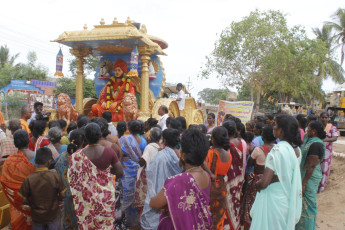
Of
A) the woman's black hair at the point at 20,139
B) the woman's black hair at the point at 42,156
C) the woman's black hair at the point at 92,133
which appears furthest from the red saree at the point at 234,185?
the woman's black hair at the point at 20,139

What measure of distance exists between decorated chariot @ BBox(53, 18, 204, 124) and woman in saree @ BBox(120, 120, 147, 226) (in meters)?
3.04

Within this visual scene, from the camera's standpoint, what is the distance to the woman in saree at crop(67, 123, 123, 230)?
300 centimetres

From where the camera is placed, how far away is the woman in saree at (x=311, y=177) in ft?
10.9

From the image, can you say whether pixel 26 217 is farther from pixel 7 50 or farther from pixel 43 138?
pixel 7 50

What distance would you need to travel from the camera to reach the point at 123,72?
941 cm

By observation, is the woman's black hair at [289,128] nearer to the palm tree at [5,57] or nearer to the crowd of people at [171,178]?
the crowd of people at [171,178]

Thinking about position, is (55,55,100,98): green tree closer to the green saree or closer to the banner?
the banner

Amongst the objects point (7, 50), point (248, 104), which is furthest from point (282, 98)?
point (7, 50)

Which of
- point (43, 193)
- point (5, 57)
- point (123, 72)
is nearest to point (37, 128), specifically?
point (43, 193)

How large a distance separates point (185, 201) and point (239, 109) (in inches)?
264

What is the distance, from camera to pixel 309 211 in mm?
3457

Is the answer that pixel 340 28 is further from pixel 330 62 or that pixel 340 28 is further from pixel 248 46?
pixel 248 46

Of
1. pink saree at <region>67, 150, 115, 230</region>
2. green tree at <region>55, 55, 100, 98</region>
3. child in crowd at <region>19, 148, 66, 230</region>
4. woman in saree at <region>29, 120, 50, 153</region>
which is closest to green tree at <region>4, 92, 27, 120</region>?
green tree at <region>55, 55, 100, 98</region>

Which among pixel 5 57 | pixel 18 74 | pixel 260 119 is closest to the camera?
pixel 260 119
